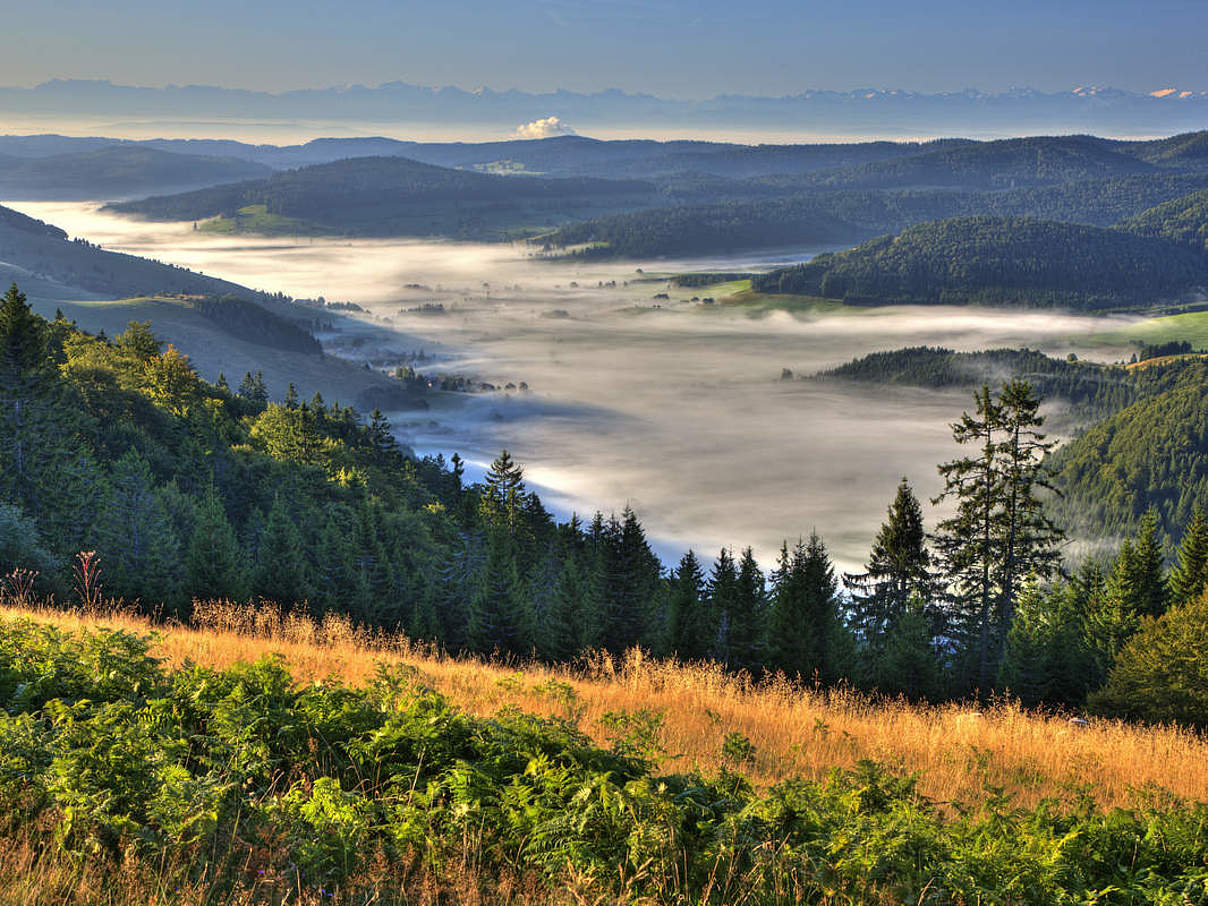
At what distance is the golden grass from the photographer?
33.4ft

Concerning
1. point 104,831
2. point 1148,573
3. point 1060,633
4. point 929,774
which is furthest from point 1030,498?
point 104,831

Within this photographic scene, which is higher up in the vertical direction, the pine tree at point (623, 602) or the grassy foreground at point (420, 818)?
the grassy foreground at point (420, 818)

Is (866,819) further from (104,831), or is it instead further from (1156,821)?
(104,831)

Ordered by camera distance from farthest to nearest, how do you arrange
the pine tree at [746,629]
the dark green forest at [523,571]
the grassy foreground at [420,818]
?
the pine tree at [746,629] < the dark green forest at [523,571] < the grassy foreground at [420,818]

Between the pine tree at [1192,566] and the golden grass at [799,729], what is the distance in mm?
37075

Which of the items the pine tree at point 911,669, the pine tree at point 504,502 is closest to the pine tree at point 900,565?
the pine tree at point 911,669

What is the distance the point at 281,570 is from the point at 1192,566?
161ft

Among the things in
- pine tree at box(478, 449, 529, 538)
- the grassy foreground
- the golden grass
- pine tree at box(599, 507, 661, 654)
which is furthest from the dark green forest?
the grassy foreground

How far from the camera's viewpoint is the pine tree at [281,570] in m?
31.8

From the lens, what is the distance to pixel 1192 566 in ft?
155

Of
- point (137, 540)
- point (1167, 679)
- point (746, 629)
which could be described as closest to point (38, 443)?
point (137, 540)

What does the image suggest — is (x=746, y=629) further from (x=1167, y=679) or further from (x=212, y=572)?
(x=212, y=572)

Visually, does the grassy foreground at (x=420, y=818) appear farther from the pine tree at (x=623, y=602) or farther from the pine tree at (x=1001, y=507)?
the pine tree at (x=623, y=602)

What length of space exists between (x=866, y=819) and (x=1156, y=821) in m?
2.53
